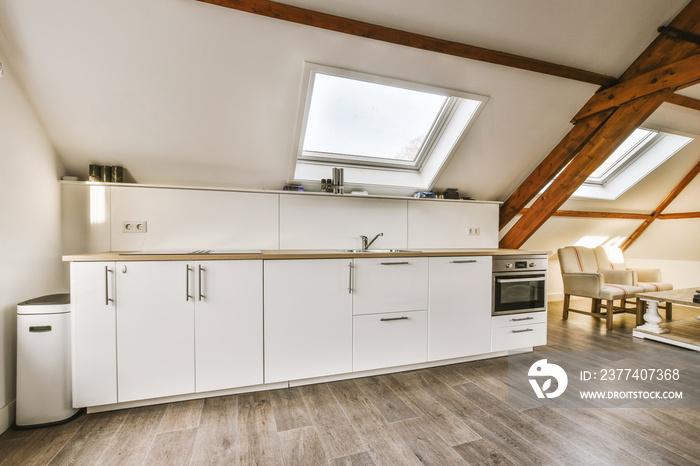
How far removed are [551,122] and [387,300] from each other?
2.30 m

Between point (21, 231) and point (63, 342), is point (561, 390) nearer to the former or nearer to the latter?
point (63, 342)

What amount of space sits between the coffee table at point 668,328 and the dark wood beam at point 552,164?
1.56m

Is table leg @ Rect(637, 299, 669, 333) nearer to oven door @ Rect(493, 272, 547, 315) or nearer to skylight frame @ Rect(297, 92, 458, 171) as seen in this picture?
oven door @ Rect(493, 272, 547, 315)

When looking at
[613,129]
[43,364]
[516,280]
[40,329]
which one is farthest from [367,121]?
[43,364]

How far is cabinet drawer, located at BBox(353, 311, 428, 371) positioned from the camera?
2.38 meters

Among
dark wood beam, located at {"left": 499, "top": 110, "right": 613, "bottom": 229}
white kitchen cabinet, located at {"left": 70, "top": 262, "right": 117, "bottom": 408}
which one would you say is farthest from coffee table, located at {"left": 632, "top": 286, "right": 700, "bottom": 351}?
white kitchen cabinet, located at {"left": 70, "top": 262, "right": 117, "bottom": 408}

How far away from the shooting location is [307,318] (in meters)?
2.24

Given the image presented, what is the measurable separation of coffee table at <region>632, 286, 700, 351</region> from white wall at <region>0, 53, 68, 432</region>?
203 inches

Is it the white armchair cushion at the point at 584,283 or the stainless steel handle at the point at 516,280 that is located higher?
the stainless steel handle at the point at 516,280

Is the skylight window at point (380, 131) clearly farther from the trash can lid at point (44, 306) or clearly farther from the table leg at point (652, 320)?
the table leg at point (652, 320)

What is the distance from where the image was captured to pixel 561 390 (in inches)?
88.0

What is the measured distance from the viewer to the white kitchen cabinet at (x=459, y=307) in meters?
2.59

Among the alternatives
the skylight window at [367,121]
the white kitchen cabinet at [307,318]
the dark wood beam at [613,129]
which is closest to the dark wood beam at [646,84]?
the dark wood beam at [613,129]

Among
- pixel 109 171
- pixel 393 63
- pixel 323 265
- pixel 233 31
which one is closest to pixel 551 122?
pixel 393 63
